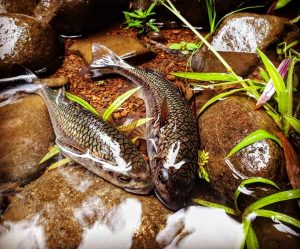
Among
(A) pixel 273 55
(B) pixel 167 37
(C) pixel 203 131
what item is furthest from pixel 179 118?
(B) pixel 167 37

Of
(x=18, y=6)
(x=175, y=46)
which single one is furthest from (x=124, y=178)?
(x=18, y=6)

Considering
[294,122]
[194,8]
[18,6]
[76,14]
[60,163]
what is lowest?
[60,163]

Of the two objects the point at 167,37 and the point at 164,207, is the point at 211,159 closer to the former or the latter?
the point at 164,207

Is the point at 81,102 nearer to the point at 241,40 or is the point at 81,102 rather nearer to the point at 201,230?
the point at 201,230

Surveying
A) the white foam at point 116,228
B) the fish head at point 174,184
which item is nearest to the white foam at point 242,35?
the fish head at point 174,184

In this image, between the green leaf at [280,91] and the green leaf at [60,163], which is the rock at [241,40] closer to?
the green leaf at [280,91]

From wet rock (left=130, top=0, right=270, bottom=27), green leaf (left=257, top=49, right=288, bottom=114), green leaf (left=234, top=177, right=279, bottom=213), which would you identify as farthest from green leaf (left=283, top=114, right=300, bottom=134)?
wet rock (left=130, top=0, right=270, bottom=27)
